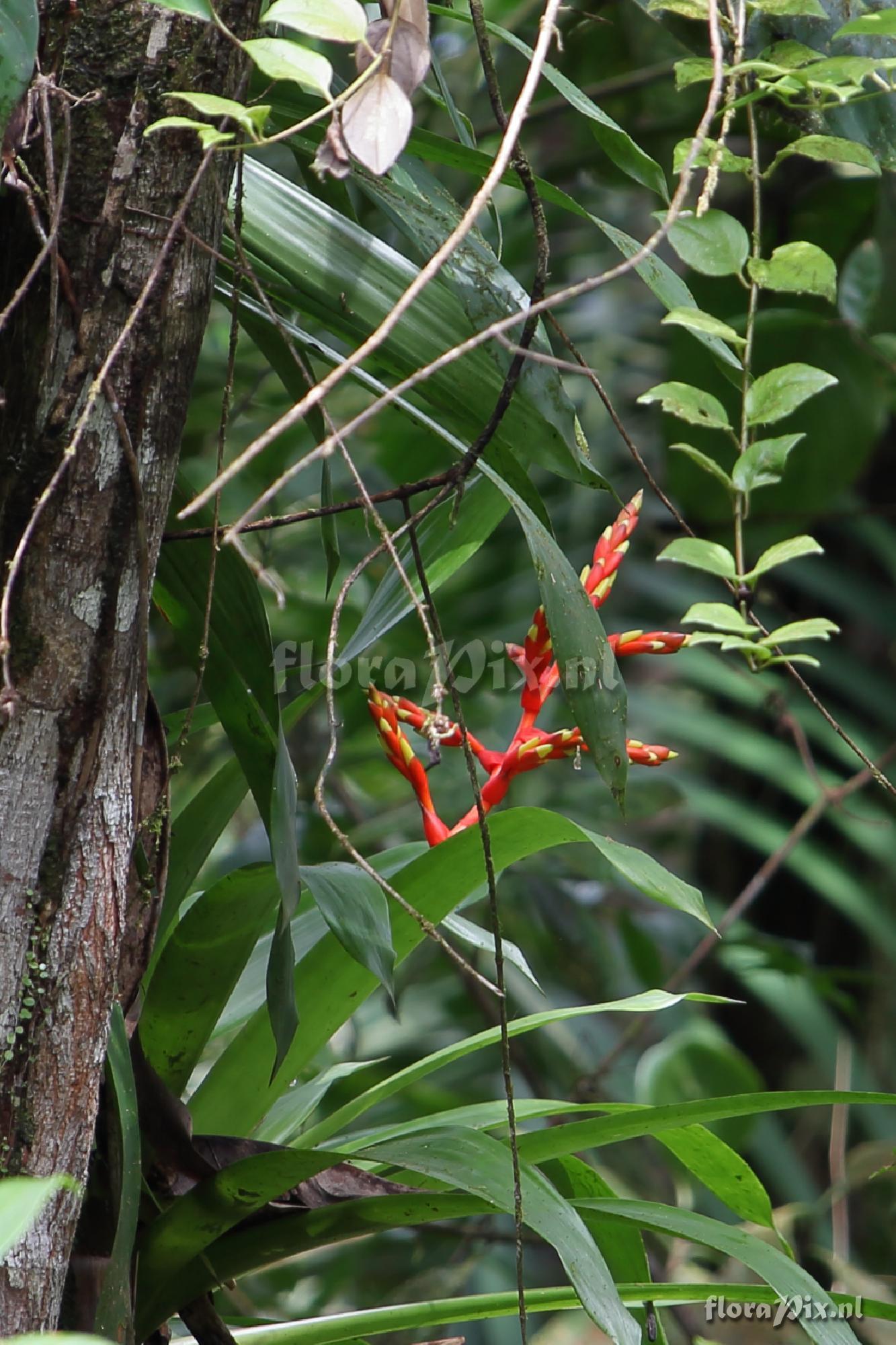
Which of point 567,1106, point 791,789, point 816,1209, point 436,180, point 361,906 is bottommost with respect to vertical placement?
point 816,1209

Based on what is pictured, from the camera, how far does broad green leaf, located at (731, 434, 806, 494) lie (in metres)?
0.60

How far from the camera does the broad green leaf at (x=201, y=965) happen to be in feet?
1.97

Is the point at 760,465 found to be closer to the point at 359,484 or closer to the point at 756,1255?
the point at 359,484

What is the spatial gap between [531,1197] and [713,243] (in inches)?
18.4

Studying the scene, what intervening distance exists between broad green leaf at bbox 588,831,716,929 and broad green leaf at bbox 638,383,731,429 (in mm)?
211

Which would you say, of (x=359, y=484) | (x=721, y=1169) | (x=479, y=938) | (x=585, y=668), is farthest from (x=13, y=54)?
(x=721, y=1169)

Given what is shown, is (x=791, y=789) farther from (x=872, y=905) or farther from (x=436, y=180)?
(x=436, y=180)

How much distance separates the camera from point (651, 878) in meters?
0.57

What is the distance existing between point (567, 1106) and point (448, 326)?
40 cm

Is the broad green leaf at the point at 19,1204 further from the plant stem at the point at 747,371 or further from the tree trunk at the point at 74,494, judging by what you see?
the plant stem at the point at 747,371

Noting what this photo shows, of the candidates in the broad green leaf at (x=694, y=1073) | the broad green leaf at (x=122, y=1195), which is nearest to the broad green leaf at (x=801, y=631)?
the broad green leaf at (x=122, y=1195)

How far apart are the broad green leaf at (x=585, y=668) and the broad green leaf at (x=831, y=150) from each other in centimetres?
25

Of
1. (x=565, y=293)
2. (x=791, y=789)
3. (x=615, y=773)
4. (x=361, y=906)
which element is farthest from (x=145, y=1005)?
(x=791, y=789)

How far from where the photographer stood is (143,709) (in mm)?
491
